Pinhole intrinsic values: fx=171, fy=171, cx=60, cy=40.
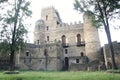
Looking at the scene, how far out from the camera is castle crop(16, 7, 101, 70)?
36.4 m

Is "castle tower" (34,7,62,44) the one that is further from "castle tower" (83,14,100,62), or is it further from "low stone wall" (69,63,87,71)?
"low stone wall" (69,63,87,71)

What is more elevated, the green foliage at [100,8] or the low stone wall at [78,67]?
the green foliage at [100,8]

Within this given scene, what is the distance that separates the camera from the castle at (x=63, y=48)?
36.4 meters

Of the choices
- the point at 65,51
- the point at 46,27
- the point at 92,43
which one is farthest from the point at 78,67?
the point at 46,27

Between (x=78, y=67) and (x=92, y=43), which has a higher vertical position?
(x=92, y=43)

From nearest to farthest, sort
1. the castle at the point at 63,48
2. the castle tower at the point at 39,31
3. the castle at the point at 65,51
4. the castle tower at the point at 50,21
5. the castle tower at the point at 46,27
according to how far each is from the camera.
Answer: the castle at the point at 65,51 < the castle at the point at 63,48 < the castle tower at the point at 50,21 < the castle tower at the point at 46,27 < the castle tower at the point at 39,31

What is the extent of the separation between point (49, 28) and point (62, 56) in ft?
31.2

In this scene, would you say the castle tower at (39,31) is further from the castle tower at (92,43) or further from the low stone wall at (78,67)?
the low stone wall at (78,67)

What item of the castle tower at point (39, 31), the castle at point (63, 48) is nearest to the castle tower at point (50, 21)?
the castle at point (63, 48)

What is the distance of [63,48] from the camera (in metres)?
41.5

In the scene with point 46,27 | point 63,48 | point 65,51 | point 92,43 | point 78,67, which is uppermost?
point 46,27

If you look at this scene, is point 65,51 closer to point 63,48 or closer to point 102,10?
point 63,48

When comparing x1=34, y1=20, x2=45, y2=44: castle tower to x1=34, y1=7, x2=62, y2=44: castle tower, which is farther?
x1=34, y1=20, x2=45, y2=44: castle tower

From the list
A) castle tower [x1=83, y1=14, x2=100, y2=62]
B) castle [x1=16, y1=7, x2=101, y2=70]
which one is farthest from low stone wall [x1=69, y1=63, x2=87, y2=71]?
castle tower [x1=83, y1=14, x2=100, y2=62]
